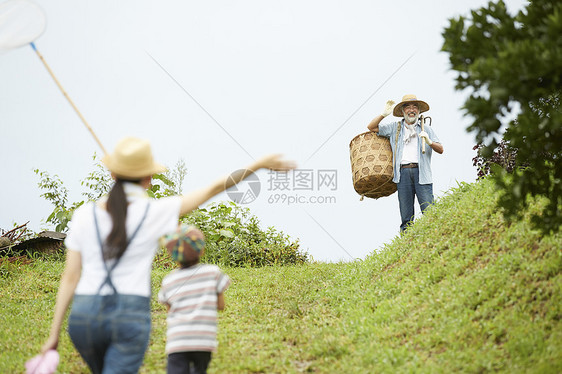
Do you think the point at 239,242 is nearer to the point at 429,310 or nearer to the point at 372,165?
the point at 372,165

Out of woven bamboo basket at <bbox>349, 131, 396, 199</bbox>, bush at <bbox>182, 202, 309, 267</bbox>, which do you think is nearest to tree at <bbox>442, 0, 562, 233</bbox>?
woven bamboo basket at <bbox>349, 131, 396, 199</bbox>

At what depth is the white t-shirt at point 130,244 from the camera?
2.85 meters

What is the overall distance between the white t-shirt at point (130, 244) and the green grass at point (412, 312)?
7.76 ft

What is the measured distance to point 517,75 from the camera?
A: 353 centimetres

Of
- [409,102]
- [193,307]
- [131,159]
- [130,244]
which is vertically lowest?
[193,307]

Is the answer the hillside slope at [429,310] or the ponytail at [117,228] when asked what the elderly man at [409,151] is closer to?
the hillside slope at [429,310]

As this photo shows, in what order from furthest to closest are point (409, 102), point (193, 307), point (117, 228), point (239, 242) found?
1. point (239, 242)
2. point (409, 102)
3. point (193, 307)
4. point (117, 228)

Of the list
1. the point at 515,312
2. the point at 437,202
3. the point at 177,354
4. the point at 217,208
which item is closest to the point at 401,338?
the point at 515,312

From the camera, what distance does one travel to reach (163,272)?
984 centimetres

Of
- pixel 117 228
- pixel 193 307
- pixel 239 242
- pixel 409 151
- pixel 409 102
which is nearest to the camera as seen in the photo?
pixel 117 228

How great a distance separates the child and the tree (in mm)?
2195

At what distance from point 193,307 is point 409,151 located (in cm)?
606

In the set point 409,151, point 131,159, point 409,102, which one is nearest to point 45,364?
point 131,159

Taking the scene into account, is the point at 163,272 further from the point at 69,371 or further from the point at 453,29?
the point at 453,29
